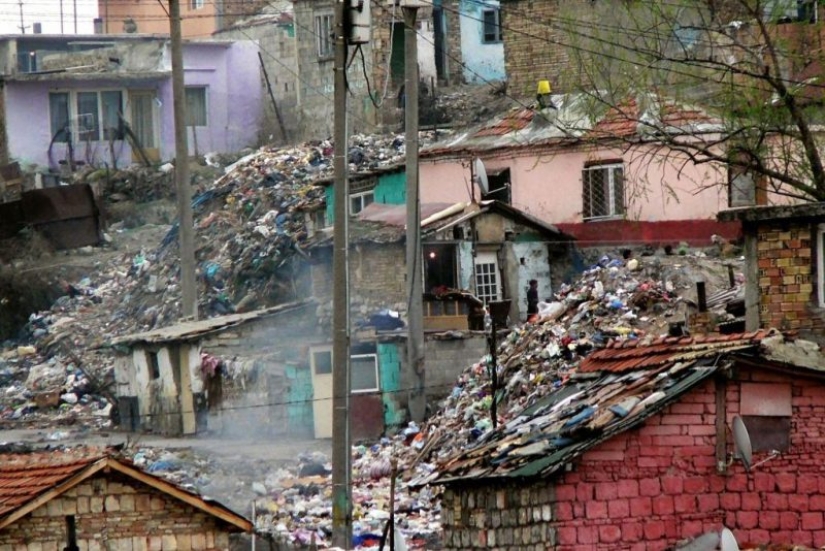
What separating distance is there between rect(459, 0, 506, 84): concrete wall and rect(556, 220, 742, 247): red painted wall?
996cm

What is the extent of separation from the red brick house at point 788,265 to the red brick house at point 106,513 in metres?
5.69

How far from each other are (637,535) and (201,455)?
12967 millimetres

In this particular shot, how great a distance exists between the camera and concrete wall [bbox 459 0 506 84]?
146 feet

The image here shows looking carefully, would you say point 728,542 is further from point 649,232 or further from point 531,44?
point 531,44

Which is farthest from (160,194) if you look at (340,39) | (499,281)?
(340,39)

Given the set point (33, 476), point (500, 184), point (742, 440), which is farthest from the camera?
point (500, 184)

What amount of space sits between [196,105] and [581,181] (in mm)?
13311

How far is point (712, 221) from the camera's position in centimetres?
3447

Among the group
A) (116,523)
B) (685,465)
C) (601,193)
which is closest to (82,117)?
(601,193)

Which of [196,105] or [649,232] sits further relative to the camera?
[196,105]

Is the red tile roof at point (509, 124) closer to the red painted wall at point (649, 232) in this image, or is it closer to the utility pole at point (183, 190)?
the red painted wall at point (649, 232)

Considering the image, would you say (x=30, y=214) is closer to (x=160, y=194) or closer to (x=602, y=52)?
(x=160, y=194)

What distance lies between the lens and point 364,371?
101ft

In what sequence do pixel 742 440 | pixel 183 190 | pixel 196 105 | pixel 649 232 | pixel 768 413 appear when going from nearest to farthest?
pixel 742 440 < pixel 768 413 < pixel 183 190 < pixel 649 232 < pixel 196 105
